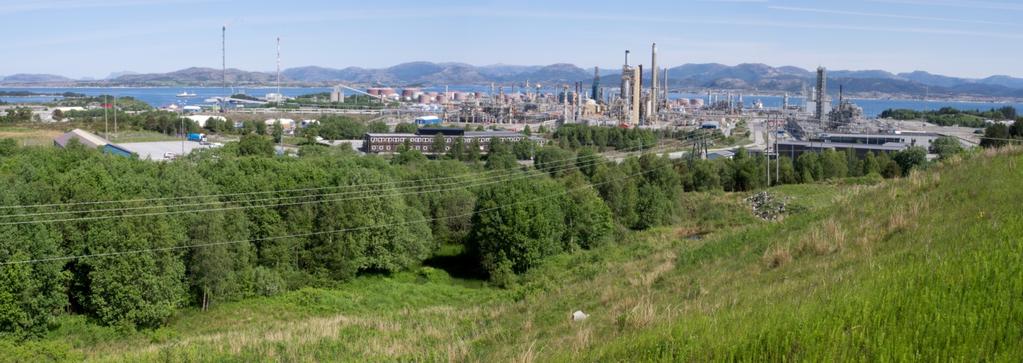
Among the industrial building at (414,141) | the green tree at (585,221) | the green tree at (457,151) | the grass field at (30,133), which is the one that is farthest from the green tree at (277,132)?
the green tree at (585,221)

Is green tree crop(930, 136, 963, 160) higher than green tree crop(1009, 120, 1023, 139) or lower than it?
lower

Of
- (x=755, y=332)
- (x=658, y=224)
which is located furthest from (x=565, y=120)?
(x=755, y=332)

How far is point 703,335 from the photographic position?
258 centimetres

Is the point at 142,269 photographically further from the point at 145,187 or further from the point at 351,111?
the point at 351,111

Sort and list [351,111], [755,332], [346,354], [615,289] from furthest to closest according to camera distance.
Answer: [351,111] < [615,289] < [346,354] < [755,332]

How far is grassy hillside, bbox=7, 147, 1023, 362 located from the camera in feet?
7.59

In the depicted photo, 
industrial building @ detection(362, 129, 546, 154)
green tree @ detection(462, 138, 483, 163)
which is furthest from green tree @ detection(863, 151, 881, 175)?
industrial building @ detection(362, 129, 546, 154)

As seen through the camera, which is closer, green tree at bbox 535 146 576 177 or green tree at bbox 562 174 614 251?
green tree at bbox 562 174 614 251

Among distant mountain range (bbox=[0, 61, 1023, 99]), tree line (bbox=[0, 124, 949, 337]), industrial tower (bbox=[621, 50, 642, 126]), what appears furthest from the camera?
distant mountain range (bbox=[0, 61, 1023, 99])

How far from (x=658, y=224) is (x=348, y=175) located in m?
6.90

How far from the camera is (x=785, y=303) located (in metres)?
2.99

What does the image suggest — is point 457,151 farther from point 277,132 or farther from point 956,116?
point 956,116

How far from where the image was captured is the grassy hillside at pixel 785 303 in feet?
7.59

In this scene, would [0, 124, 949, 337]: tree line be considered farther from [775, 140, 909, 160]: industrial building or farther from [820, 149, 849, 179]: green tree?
[775, 140, 909, 160]: industrial building
